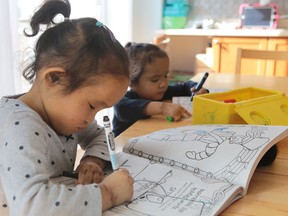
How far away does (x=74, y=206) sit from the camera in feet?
1.57

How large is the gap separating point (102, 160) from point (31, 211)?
262 mm

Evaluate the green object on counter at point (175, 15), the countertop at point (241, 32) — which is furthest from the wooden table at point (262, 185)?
the green object on counter at point (175, 15)

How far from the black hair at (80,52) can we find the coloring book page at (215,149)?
175 millimetres

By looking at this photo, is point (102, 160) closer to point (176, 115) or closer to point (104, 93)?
point (104, 93)

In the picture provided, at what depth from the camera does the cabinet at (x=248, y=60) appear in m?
2.85

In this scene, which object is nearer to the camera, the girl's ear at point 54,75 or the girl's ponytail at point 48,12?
the girl's ear at point 54,75

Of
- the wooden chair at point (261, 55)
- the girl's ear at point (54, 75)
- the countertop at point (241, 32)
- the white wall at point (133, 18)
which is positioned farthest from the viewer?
the countertop at point (241, 32)

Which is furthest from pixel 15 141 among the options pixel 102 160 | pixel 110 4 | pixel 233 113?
pixel 110 4

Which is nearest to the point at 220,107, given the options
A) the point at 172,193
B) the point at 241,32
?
the point at 172,193

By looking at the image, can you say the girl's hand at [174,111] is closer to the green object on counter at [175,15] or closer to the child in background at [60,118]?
the child in background at [60,118]

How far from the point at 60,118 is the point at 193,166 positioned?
10.1 inches

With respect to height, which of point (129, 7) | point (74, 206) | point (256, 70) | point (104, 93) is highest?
point (129, 7)

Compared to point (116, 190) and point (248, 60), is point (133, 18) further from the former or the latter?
point (116, 190)

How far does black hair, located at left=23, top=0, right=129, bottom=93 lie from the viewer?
0.59 meters
